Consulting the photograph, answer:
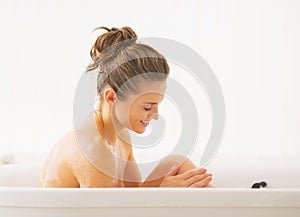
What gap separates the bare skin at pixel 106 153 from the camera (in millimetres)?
1527

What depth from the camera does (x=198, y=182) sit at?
1532 millimetres

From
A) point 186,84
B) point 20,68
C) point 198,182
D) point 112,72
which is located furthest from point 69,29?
point 198,182

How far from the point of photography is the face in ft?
5.20

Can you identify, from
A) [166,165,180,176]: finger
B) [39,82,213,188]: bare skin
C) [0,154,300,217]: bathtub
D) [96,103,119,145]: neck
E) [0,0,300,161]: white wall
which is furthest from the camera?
[0,0,300,161]: white wall

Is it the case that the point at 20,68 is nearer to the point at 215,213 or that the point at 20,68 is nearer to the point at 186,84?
the point at 186,84

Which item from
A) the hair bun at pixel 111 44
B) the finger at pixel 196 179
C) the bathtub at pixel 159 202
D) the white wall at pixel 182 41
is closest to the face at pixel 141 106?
the hair bun at pixel 111 44

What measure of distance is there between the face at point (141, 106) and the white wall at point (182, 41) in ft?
3.49

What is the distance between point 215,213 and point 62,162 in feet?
1.59

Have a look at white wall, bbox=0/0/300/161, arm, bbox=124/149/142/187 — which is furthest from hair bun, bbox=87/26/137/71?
white wall, bbox=0/0/300/161

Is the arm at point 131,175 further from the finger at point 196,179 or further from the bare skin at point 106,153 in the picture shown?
the finger at point 196,179

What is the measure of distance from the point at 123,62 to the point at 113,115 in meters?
0.16

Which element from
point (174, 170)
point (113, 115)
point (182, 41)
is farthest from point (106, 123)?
point (182, 41)

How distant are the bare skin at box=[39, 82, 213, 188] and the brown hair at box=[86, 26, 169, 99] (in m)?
0.03

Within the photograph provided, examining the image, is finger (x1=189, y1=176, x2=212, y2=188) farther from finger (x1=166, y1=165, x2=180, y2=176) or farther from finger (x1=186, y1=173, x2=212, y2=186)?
finger (x1=166, y1=165, x2=180, y2=176)
